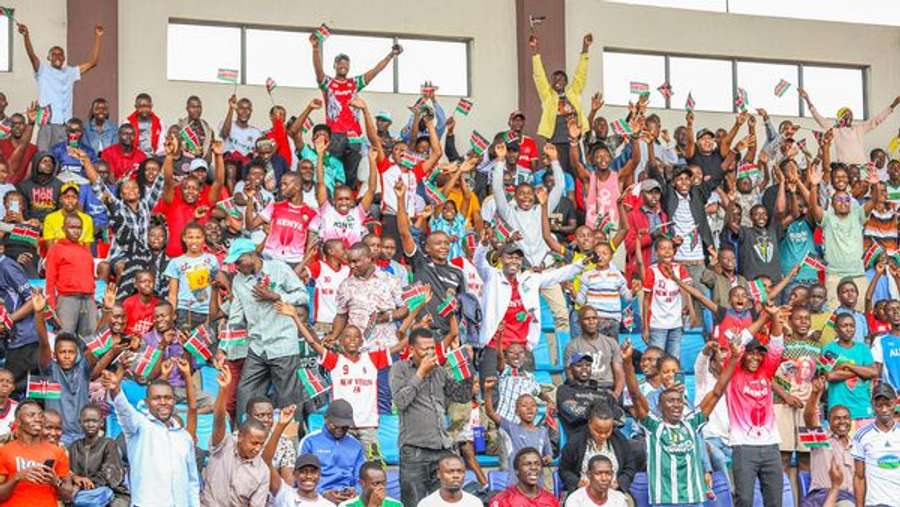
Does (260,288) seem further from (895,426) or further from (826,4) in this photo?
(826,4)

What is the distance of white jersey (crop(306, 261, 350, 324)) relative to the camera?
15.1 metres

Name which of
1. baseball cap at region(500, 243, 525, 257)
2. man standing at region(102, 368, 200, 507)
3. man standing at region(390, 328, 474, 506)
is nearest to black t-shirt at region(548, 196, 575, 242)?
baseball cap at region(500, 243, 525, 257)

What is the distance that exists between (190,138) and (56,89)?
2.78m

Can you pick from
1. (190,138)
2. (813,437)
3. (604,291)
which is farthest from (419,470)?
(190,138)

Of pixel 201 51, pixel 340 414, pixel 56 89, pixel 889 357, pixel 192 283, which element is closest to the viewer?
pixel 340 414

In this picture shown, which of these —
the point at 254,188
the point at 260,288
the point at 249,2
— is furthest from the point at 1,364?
the point at 249,2

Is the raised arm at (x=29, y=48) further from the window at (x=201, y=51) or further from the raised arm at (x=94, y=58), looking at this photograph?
the window at (x=201, y=51)

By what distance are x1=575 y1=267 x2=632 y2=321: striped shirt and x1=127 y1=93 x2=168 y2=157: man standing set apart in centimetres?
583

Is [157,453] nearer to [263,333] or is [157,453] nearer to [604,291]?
[263,333]

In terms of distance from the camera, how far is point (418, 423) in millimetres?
12766

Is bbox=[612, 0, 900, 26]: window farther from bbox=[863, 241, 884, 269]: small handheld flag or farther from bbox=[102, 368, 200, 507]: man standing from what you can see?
bbox=[102, 368, 200, 507]: man standing

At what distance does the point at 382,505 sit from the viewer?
Answer: 455 inches

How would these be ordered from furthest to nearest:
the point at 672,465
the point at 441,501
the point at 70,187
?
the point at 70,187 < the point at 672,465 < the point at 441,501

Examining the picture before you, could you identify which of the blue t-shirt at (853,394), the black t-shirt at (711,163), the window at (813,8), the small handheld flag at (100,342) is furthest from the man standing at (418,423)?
the window at (813,8)
